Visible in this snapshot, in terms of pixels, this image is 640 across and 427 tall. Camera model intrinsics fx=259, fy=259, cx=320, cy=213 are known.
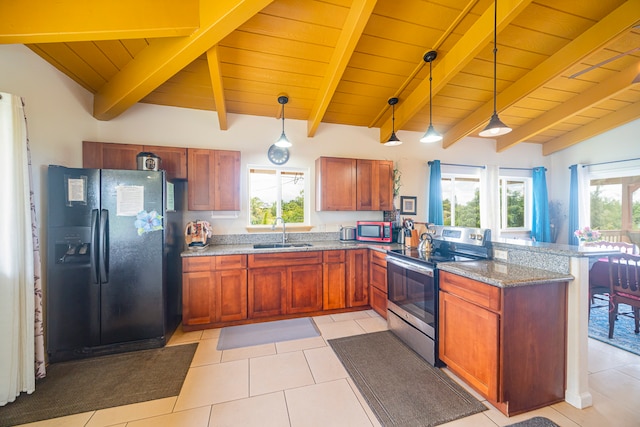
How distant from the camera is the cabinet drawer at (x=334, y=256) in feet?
11.0

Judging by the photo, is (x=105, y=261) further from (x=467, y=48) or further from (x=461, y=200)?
(x=461, y=200)

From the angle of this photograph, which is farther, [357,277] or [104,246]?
[357,277]

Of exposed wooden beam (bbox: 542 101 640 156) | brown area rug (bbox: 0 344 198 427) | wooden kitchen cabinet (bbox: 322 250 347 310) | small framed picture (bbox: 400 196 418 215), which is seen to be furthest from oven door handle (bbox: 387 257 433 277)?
exposed wooden beam (bbox: 542 101 640 156)

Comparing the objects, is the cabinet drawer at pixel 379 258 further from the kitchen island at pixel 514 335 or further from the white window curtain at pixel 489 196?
the white window curtain at pixel 489 196

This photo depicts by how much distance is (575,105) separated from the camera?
3809mm

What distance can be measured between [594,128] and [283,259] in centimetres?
575

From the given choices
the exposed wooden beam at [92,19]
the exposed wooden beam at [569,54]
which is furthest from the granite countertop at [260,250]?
the exposed wooden beam at [569,54]

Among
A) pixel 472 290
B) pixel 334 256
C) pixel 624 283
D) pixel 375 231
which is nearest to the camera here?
pixel 472 290

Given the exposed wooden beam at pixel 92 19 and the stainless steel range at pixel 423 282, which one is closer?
the exposed wooden beam at pixel 92 19

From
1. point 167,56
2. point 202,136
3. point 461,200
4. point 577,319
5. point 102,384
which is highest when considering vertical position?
point 167,56

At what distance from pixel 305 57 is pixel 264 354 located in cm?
309

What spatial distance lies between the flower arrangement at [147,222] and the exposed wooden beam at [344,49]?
2271mm

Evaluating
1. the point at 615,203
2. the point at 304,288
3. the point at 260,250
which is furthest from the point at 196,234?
the point at 615,203

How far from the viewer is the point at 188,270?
290cm
